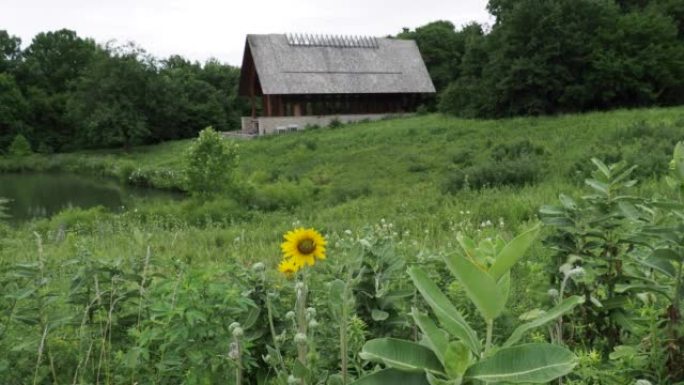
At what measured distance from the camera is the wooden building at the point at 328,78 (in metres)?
37.0

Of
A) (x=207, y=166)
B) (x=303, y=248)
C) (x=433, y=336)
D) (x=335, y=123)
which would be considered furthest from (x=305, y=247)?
(x=335, y=123)

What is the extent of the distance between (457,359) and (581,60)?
26.0 meters

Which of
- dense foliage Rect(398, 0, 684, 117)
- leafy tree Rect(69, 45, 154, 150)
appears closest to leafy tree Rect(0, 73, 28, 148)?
leafy tree Rect(69, 45, 154, 150)

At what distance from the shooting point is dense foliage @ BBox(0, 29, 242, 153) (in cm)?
4053

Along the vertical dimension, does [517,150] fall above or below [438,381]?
below

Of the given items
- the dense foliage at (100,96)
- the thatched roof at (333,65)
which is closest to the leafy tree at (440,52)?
the thatched roof at (333,65)

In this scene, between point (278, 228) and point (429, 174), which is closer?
point (278, 228)

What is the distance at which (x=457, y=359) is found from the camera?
0.96 m

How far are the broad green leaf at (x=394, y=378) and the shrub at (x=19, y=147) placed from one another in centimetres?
4561

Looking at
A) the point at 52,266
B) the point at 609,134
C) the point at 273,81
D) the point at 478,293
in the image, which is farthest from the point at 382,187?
the point at 273,81

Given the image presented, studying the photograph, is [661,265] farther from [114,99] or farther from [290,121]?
[114,99]

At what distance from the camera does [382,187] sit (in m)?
15.5

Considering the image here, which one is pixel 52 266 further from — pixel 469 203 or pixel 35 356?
pixel 469 203

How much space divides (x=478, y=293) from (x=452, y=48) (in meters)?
49.2
